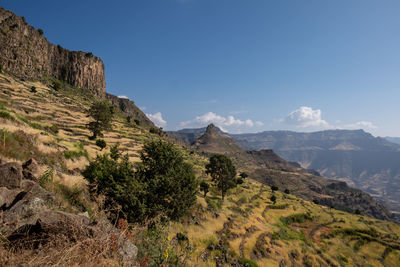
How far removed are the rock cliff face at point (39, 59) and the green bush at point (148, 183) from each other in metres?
113

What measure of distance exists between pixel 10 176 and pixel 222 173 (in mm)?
47921

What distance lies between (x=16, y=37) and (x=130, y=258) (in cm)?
15769

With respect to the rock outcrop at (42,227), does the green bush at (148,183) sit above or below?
below

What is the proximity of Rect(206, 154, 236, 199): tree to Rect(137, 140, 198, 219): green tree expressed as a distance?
28.7 m

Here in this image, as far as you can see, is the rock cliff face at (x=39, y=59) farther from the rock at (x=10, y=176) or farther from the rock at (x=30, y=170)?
the rock at (x=10, y=176)

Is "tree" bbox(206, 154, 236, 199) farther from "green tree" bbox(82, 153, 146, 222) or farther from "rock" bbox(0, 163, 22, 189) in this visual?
"rock" bbox(0, 163, 22, 189)

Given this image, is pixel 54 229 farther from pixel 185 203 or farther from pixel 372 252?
pixel 372 252

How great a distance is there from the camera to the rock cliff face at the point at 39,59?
321 feet

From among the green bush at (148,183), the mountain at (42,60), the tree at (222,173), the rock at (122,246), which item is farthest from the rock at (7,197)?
the mountain at (42,60)

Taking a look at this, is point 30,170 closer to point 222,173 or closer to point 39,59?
point 222,173

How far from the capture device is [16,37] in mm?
105625

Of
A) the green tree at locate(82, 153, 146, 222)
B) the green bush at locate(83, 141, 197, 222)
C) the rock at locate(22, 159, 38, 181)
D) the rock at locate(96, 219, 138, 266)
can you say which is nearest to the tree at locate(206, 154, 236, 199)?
the green bush at locate(83, 141, 197, 222)

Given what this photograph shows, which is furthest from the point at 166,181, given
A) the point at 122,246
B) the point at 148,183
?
the point at 122,246

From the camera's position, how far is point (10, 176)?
338 inches
